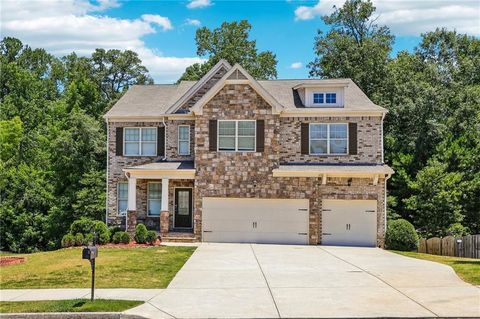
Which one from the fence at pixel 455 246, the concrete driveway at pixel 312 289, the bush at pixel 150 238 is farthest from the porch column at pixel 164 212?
the fence at pixel 455 246

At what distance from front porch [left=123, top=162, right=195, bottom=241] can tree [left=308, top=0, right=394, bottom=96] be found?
18.5 meters

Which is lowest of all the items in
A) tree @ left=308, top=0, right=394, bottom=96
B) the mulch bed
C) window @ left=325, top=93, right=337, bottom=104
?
the mulch bed

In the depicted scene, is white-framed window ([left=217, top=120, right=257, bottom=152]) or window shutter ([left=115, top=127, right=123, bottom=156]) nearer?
white-framed window ([left=217, top=120, right=257, bottom=152])

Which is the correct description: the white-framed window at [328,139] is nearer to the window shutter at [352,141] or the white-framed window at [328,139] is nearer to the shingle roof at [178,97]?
the window shutter at [352,141]

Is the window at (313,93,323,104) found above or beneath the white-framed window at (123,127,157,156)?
above

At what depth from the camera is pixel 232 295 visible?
499 inches

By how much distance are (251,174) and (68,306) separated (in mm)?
15222

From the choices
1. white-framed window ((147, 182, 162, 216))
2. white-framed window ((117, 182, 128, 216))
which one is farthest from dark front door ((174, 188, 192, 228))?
white-framed window ((117, 182, 128, 216))

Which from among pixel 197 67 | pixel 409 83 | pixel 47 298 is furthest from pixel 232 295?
pixel 197 67

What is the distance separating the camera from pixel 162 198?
2592cm

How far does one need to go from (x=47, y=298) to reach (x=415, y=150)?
28.1 metres

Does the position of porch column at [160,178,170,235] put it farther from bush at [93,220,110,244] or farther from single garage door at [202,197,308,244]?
bush at [93,220,110,244]

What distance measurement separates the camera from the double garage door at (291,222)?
25703 mm

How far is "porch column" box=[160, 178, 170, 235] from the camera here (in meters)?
25.7
